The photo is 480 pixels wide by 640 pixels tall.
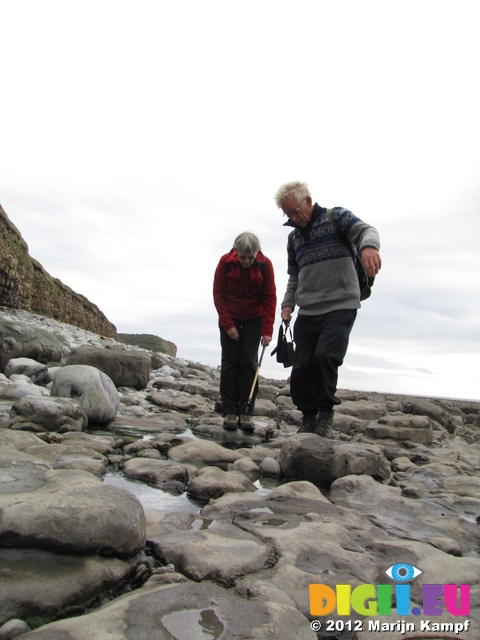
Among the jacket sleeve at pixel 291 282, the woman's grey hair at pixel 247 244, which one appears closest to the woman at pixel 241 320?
the woman's grey hair at pixel 247 244

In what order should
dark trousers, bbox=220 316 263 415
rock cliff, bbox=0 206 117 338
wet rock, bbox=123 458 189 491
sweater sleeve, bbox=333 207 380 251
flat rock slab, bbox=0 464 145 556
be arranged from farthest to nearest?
rock cliff, bbox=0 206 117 338, dark trousers, bbox=220 316 263 415, sweater sleeve, bbox=333 207 380 251, wet rock, bbox=123 458 189 491, flat rock slab, bbox=0 464 145 556

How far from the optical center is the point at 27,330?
747cm

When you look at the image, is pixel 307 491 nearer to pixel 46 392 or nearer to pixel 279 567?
pixel 279 567

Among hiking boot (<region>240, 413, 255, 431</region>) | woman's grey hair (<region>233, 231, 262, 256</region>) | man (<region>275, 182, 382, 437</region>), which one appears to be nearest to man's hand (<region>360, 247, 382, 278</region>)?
man (<region>275, 182, 382, 437</region>)

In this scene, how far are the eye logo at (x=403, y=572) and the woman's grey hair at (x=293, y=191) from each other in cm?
323

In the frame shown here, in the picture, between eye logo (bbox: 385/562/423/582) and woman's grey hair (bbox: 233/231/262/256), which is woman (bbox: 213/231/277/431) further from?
eye logo (bbox: 385/562/423/582)

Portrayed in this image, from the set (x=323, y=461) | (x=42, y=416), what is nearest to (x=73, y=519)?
(x=323, y=461)

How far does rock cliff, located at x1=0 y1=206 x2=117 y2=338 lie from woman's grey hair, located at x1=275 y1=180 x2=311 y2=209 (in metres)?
10.8

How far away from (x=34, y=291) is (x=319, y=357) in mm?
16046

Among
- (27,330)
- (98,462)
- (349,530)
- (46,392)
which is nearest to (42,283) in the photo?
(27,330)

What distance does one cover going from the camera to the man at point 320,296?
4305 mm

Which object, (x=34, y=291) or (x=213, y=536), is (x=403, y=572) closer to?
(x=213, y=536)

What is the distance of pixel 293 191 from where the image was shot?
440cm

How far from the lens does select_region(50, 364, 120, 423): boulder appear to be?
4805 millimetres
